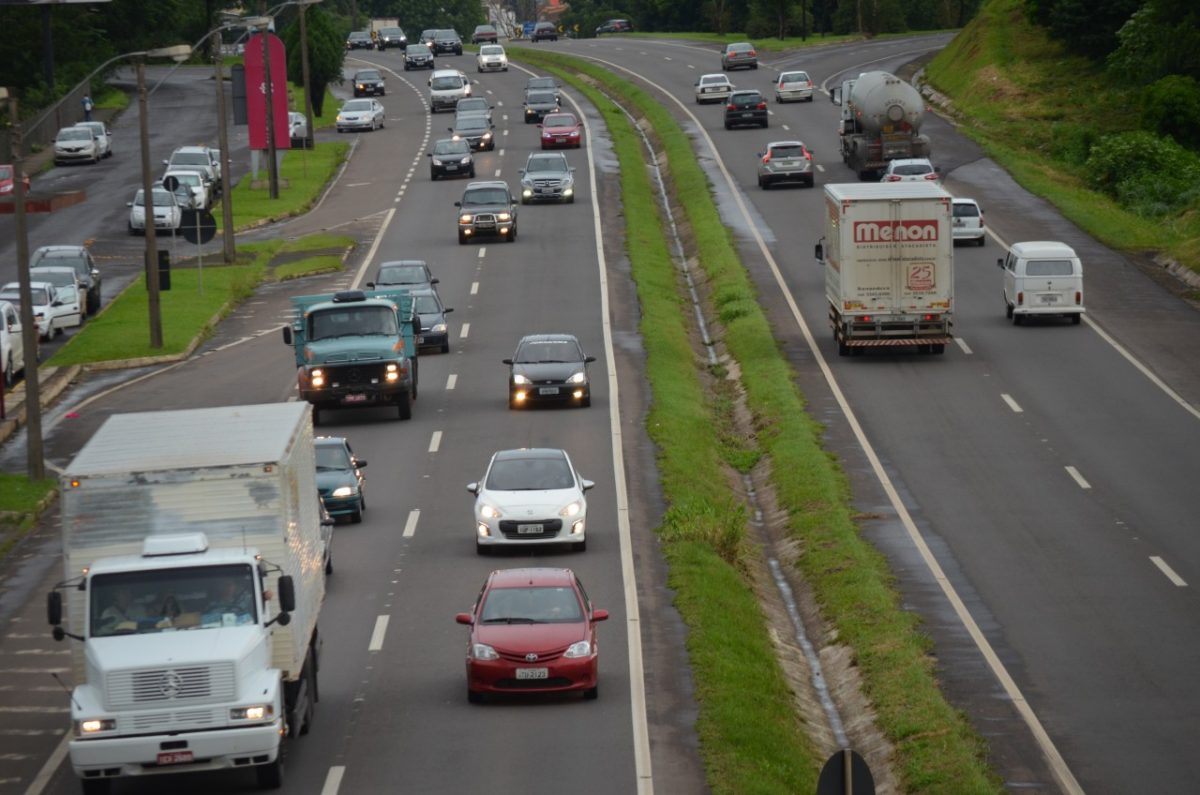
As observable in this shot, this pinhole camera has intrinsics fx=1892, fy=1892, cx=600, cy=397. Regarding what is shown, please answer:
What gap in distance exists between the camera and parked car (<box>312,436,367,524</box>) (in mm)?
31734

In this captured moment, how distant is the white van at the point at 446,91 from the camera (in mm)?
104106

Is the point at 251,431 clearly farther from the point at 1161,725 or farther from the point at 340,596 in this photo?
the point at 1161,725

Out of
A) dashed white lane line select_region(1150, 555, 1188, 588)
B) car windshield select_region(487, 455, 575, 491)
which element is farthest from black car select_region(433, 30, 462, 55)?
dashed white lane line select_region(1150, 555, 1188, 588)

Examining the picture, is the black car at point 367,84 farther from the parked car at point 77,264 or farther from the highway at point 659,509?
the parked car at point 77,264

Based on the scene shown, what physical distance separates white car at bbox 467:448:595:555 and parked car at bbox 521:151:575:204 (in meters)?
42.1

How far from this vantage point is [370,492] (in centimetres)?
3462

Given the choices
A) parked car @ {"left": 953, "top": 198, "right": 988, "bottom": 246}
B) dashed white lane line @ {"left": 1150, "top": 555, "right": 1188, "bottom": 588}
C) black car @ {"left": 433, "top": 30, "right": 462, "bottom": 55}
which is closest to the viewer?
dashed white lane line @ {"left": 1150, "top": 555, "right": 1188, "bottom": 588}

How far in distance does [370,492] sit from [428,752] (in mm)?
14307

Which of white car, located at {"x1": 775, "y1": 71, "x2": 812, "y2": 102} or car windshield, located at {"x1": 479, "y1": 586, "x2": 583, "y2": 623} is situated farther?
white car, located at {"x1": 775, "y1": 71, "x2": 812, "y2": 102}

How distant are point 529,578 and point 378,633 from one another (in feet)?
A: 11.9

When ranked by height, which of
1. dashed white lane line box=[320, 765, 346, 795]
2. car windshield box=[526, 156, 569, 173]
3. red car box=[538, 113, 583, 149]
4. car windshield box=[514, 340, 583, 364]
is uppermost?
red car box=[538, 113, 583, 149]

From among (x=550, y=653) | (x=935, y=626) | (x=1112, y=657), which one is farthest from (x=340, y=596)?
(x=1112, y=657)

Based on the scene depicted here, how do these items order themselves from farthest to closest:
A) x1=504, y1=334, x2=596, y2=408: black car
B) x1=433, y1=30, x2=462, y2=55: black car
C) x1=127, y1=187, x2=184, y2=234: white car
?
1. x1=433, y1=30, x2=462, y2=55: black car
2. x1=127, y1=187, x2=184, y2=234: white car
3. x1=504, y1=334, x2=596, y2=408: black car

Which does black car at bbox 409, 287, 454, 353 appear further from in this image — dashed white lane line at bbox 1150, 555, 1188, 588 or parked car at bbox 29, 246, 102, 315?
dashed white lane line at bbox 1150, 555, 1188, 588
